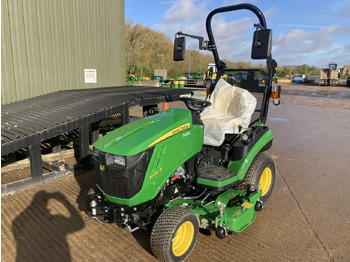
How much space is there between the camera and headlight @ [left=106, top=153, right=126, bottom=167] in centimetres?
232

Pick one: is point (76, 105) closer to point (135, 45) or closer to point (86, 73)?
point (86, 73)

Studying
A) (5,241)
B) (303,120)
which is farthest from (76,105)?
(303,120)

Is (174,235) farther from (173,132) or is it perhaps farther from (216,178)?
(173,132)

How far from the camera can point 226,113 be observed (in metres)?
3.51

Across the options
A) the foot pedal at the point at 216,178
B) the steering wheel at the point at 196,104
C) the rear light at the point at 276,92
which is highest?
the rear light at the point at 276,92

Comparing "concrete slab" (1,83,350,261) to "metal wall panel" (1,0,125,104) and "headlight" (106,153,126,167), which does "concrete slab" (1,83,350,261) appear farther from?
"metal wall panel" (1,0,125,104)

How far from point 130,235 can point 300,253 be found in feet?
5.40

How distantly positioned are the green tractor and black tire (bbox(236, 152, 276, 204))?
0.04 ft

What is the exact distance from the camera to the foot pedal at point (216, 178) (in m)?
2.83

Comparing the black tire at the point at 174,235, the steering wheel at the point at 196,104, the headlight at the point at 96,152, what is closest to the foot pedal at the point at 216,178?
the black tire at the point at 174,235

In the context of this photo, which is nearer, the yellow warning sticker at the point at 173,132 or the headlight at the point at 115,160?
the headlight at the point at 115,160

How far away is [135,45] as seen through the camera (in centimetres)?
4256

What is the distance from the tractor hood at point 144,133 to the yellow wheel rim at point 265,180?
1.35 metres

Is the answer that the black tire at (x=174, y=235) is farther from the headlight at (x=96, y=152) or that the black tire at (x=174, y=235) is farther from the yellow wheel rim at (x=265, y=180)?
the yellow wheel rim at (x=265, y=180)
